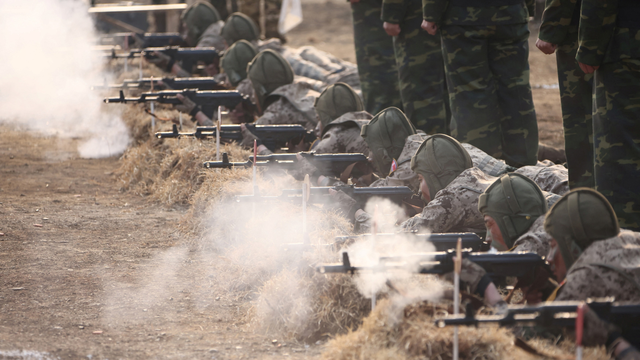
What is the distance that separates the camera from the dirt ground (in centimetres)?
358

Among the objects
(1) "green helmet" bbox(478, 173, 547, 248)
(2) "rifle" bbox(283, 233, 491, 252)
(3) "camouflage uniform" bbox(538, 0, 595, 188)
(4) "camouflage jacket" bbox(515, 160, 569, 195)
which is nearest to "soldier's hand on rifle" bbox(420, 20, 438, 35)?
(3) "camouflage uniform" bbox(538, 0, 595, 188)

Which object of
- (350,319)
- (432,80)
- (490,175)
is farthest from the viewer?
(432,80)

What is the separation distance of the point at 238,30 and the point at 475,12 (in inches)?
253

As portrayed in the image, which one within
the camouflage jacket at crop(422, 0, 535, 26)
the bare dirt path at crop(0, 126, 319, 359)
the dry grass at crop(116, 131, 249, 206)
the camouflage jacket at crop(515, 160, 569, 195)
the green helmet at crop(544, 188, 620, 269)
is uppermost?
the camouflage jacket at crop(422, 0, 535, 26)

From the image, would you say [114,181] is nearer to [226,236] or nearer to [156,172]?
[156,172]

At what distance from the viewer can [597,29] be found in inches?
152

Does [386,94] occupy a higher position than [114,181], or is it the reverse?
[386,94]

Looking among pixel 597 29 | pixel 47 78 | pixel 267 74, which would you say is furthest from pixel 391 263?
pixel 47 78

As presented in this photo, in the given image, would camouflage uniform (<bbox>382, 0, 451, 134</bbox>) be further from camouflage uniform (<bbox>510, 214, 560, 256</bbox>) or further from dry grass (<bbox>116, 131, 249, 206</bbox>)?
camouflage uniform (<bbox>510, 214, 560, 256</bbox>)

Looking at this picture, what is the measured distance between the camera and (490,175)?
454 centimetres

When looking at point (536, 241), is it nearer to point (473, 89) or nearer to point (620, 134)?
point (620, 134)

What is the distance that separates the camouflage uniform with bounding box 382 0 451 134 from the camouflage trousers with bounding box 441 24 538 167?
898mm

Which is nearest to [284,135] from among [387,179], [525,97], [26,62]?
[387,179]

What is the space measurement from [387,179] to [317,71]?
4786mm
